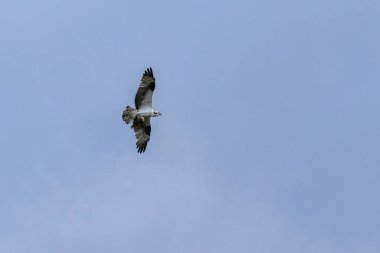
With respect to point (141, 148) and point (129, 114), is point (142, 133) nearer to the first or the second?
point (141, 148)

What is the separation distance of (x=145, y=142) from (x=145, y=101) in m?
5.05

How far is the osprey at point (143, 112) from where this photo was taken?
94.6 meters

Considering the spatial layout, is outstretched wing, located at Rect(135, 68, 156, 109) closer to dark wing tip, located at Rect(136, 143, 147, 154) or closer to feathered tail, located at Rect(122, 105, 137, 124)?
feathered tail, located at Rect(122, 105, 137, 124)

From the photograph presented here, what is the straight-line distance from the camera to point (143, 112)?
96.2 metres

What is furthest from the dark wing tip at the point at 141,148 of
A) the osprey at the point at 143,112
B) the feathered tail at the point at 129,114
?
the feathered tail at the point at 129,114

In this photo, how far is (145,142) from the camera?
326ft

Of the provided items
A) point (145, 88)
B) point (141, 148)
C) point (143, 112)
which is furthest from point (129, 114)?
point (141, 148)

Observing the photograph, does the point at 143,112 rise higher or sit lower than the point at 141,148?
higher

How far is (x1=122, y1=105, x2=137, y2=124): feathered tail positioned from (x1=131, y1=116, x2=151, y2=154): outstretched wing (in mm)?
1977

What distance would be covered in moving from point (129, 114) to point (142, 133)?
12.7 feet

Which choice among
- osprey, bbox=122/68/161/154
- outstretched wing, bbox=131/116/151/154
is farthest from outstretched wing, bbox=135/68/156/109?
outstretched wing, bbox=131/116/151/154

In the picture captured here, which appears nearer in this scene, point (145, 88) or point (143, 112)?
point (145, 88)

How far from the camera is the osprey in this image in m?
94.6

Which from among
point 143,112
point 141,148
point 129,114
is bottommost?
point 141,148
